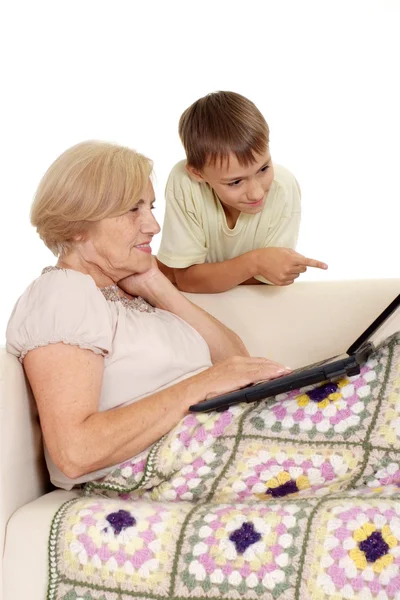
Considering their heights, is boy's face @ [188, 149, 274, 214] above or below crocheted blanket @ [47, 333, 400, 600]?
above

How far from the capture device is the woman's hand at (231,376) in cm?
166

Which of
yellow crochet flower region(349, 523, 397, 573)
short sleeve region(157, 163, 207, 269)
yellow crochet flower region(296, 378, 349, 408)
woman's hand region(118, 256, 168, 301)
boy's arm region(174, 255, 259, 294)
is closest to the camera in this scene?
yellow crochet flower region(349, 523, 397, 573)

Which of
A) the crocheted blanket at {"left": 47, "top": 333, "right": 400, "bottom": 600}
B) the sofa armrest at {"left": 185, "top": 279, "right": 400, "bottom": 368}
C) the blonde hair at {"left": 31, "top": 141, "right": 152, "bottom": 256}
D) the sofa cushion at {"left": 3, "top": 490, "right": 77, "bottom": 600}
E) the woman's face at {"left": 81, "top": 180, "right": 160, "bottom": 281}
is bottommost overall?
the sofa cushion at {"left": 3, "top": 490, "right": 77, "bottom": 600}

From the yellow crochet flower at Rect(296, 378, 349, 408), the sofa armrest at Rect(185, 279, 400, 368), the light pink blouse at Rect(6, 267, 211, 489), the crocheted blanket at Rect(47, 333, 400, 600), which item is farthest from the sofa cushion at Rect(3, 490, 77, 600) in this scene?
the sofa armrest at Rect(185, 279, 400, 368)

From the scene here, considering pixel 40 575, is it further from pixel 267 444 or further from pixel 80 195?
pixel 80 195

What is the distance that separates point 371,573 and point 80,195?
888 millimetres

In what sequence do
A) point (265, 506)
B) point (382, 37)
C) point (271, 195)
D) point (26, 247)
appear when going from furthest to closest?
1. point (26, 247)
2. point (382, 37)
3. point (271, 195)
4. point (265, 506)

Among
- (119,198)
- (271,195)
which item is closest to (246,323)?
(271,195)

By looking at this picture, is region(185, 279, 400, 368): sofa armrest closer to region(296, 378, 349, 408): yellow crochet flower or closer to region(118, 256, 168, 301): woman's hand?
region(118, 256, 168, 301): woman's hand

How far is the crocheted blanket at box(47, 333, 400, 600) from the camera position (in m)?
1.37

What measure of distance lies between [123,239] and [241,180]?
42cm

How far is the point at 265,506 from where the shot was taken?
4.80 ft

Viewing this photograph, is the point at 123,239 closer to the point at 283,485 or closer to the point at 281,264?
the point at 281,264

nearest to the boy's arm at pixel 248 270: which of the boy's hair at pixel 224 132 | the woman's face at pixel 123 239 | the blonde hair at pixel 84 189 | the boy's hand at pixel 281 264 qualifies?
the boy's hand at pixel 281 264
